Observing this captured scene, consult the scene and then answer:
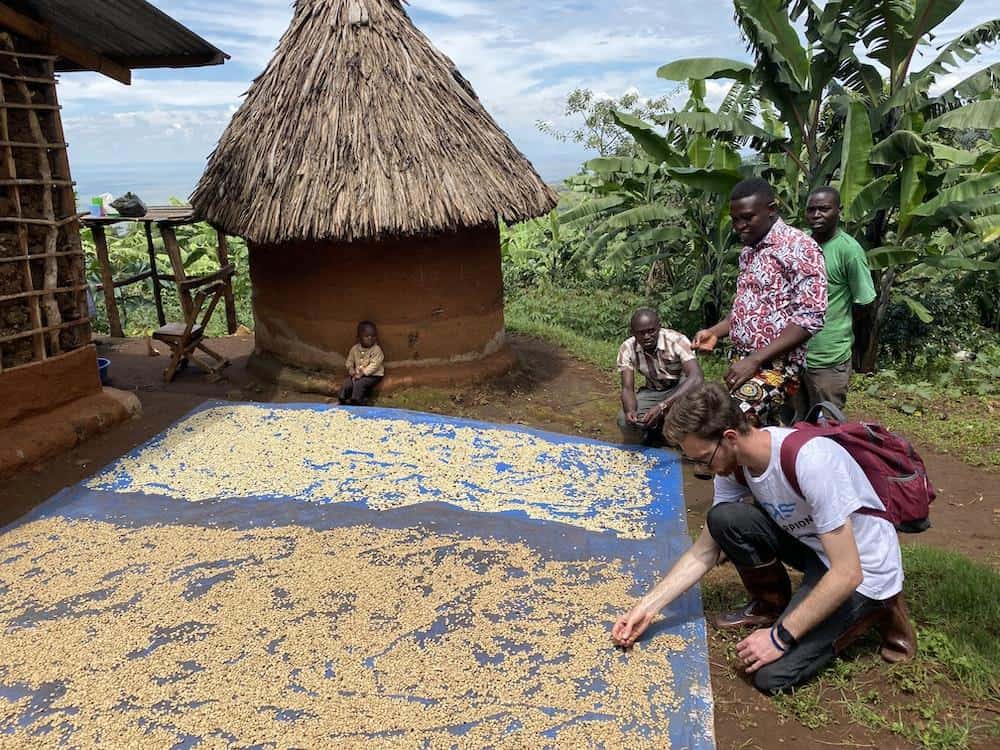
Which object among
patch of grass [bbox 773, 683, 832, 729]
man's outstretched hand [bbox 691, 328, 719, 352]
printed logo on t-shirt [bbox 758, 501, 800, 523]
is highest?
man's outstretched hand [bbox 691, 328, 719, 352]

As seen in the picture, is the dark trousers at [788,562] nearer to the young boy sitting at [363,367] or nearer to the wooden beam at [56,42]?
the young boy sitting at [363,367]

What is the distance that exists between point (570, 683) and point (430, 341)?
151 inches

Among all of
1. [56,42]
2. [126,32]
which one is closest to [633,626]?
[56,42]

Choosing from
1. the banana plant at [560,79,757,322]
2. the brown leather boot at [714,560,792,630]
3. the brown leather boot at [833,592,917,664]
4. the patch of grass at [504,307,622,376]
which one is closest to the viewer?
Answer: the brown leather boot at [833,592,917,664]

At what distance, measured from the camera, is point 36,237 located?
422 centimetres

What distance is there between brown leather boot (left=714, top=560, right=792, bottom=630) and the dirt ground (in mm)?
90

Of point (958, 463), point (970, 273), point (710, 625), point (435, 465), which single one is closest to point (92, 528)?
point (435, 465)

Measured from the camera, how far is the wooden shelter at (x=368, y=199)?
17.6 feet

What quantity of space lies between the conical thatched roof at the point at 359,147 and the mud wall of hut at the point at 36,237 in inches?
52.0

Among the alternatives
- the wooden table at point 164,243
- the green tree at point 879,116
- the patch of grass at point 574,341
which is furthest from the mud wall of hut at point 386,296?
the green tree at point 879,116

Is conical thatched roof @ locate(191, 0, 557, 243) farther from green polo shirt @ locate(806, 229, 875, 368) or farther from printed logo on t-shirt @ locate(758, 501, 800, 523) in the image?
printed logo on t-shirt @ locate(758, 501, 800, 523)

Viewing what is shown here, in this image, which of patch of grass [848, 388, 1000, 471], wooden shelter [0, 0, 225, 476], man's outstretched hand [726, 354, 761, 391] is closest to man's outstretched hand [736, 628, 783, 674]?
man's outstretched hand [726, 354, 761, 391]

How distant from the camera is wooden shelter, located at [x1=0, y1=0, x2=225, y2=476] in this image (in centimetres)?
402

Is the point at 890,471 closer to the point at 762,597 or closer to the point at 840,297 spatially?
the point at 762,597
